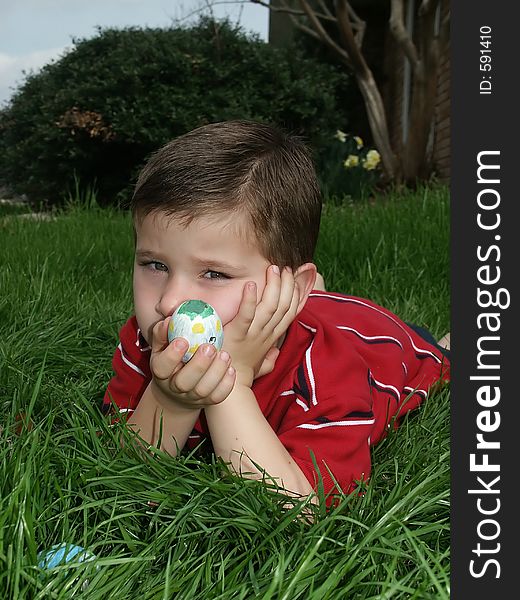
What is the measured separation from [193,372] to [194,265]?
26 cm

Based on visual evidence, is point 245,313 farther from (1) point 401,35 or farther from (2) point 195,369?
(1) point 401,35

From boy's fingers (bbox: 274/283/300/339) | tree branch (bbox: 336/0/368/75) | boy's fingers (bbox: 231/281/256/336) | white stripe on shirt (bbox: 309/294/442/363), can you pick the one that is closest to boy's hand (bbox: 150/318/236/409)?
boy's fingers (bbox: 231/281/256/336)

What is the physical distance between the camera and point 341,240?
4375mm

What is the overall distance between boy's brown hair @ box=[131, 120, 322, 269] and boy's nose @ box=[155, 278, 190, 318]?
0.15 meters

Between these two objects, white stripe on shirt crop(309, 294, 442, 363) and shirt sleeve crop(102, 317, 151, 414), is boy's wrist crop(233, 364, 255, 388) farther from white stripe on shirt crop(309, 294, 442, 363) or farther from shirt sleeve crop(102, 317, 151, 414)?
white stripe on shirt crop(309, 294, 442, 363)

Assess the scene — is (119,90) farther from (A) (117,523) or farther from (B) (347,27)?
(A) (117,523)

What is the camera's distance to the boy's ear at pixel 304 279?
1.97 metres

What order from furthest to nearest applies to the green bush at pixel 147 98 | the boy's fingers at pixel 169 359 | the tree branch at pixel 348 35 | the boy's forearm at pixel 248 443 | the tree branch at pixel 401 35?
the tree branch at pixel 348 35 < the tree branch at pixel 401 35 < the green bush at pixel 147 98 < the boy's forearm at pixel 248 443 < the boy's fingers at pixel 169 359

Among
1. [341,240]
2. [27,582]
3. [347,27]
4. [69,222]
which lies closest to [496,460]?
[27,582]

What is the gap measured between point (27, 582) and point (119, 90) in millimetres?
8540

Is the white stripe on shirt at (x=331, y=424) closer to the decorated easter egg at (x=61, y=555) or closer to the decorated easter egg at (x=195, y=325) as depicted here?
the decorated easter egg at (x=195, y=325)

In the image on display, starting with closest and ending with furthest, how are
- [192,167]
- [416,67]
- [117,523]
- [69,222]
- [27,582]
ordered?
[27,582], [117,523], [192,167], [69,222], [416,67]

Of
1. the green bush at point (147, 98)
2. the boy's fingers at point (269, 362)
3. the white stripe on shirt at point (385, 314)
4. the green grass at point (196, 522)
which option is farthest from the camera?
the green bush at point (147, 98)

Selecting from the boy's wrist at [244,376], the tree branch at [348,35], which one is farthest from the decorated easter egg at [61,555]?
the tree branch at [348,35]
